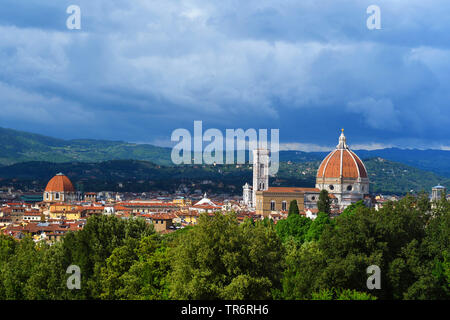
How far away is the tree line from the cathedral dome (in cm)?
7837

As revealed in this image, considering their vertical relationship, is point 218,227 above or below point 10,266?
above

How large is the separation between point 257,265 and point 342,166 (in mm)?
87364

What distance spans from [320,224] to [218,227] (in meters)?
31.2

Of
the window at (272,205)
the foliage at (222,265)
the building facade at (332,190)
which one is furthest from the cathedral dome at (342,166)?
the foliage at (222,265)

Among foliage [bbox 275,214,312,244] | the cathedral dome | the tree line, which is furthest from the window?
the tree line

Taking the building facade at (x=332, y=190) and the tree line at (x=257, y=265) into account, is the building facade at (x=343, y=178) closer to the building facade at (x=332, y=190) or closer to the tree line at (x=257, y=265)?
the building facade at (x=332, y=190)

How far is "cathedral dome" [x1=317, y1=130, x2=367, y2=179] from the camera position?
11169 centimetres

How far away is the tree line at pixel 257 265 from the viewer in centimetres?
2591

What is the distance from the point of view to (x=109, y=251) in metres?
35.8

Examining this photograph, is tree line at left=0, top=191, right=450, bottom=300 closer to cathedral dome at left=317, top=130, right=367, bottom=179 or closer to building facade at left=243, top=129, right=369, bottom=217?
building facade at left=243, top=129, right=369, bottom=217

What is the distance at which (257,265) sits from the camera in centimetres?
2656
